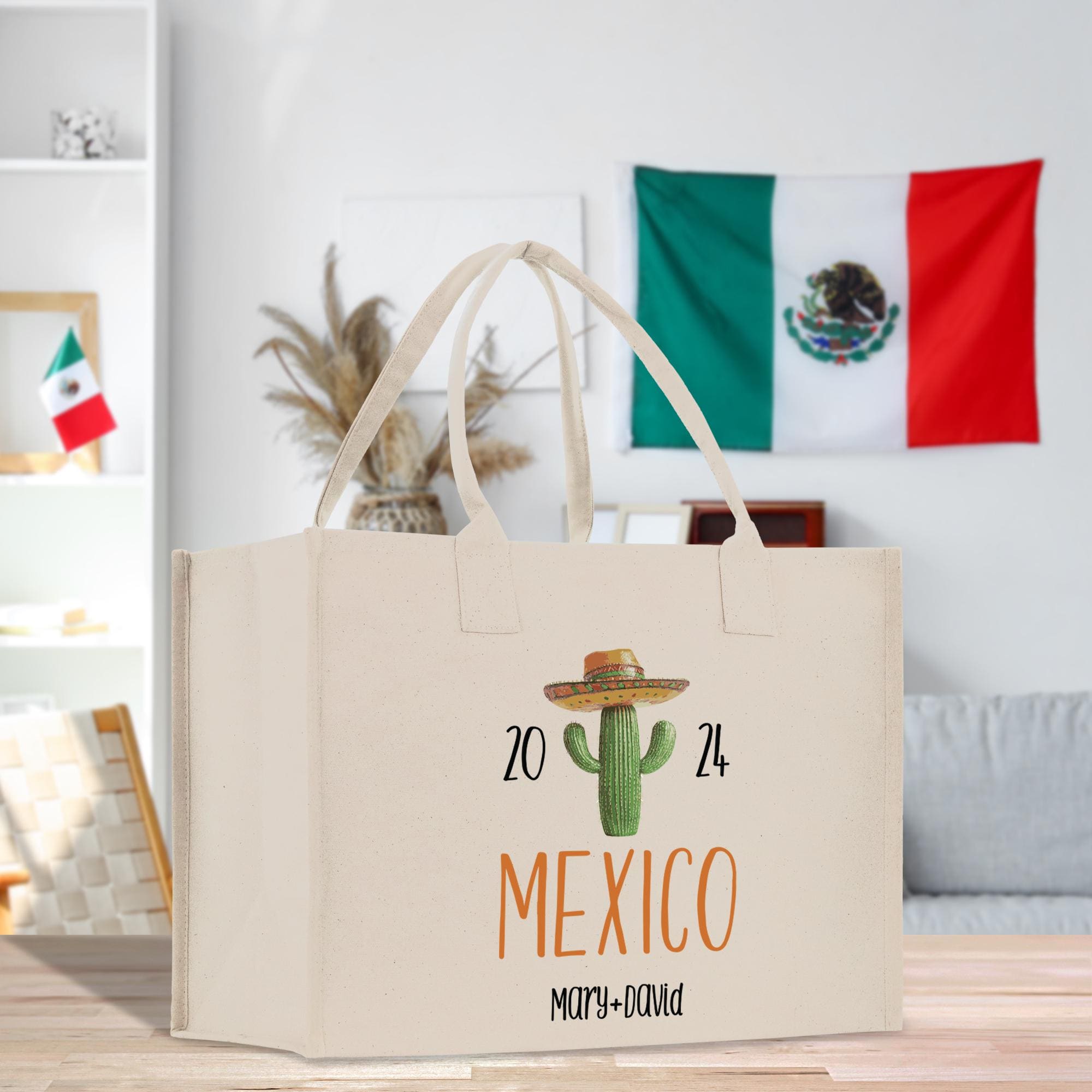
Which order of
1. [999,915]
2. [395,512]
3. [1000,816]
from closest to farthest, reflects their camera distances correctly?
1. [999,915]
2. [1000,816]
3. [395,512]

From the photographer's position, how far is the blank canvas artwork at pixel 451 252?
8.15ft

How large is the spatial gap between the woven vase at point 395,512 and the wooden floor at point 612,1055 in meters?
1.69

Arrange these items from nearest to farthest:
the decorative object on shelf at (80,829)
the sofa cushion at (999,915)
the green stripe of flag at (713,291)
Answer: the decorative object on shelf at (80,829) < the sofa cushion at (999,915) < the green stripe of flag at (713,291)

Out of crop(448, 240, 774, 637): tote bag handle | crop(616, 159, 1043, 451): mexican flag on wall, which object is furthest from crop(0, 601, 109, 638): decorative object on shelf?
crop(448, 240, 774, 637): tote bag handle

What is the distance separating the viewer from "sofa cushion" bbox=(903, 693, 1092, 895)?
1.92 metres

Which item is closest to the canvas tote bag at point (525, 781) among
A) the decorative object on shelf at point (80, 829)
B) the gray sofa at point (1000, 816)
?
the decorative object on shelf at point (80, 829)

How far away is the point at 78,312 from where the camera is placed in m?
2.46

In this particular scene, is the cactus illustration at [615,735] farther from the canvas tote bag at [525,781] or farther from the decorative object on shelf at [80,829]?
the decorative object on shelf at [80,829]

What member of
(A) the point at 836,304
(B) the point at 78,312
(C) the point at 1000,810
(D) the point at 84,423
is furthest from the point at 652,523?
(B) the point at 78,312

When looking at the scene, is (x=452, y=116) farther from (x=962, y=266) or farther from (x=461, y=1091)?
(x=461, y=1091)

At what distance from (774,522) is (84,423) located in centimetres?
163

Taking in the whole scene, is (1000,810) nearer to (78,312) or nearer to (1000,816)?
(1000,816)

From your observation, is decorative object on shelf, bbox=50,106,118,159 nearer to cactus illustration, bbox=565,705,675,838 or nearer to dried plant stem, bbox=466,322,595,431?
dried plant stem, bbox=466,322,595,431

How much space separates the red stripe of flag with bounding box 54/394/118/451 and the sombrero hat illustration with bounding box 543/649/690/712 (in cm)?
215
